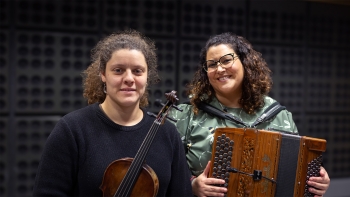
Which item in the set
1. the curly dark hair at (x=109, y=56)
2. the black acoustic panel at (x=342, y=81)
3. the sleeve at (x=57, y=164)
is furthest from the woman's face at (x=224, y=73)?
the black acoustic panel at (x=342, y=81)

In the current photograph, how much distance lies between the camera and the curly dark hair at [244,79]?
1.94 meters

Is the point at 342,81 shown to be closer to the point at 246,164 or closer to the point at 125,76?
the point at 246,164

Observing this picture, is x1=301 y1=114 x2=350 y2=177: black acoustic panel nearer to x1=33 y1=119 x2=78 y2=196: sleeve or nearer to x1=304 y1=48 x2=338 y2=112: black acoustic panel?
x1=304 y1=48 x2=338 y2=112: black acoustic panel

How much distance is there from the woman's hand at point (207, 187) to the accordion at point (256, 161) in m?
0.03

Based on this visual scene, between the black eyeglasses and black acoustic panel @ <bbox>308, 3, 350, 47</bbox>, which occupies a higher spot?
black acoustic panel @ <bbox>308, 3, 350, 47</bbox>

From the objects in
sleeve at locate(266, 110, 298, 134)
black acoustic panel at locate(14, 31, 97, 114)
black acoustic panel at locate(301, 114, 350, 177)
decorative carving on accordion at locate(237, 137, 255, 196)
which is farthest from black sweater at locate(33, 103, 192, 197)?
black acoustic panel at locate(301, 114, 350, 177)

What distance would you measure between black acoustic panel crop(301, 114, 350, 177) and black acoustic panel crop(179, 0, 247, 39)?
1144 millimetres

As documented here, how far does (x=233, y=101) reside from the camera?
6.56 feet

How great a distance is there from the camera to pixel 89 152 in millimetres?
1379

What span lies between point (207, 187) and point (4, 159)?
5.22 ft

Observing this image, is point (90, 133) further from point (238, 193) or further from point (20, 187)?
point (20, 187)

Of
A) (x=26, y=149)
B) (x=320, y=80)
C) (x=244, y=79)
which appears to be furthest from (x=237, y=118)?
(x=320, y=80)

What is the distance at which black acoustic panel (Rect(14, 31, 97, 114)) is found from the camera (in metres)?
2.54

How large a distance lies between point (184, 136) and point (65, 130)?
0.74 meters
